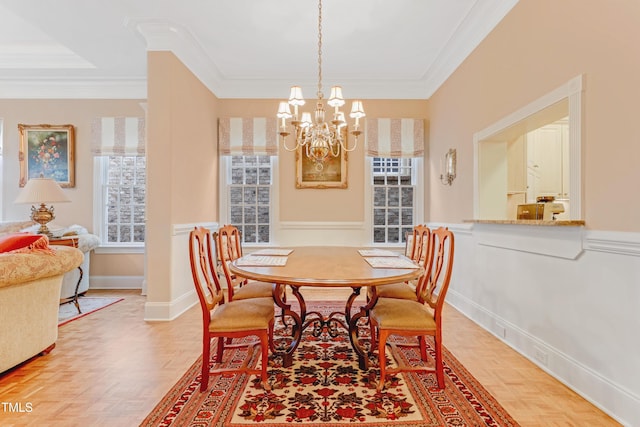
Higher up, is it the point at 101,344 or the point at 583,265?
the point at 583,265

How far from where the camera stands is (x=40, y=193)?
383 centimetres

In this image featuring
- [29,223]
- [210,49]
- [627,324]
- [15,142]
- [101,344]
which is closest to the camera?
[627,324]

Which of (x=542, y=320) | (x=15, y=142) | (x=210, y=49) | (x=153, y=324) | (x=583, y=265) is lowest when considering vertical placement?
(x=153, y=324)

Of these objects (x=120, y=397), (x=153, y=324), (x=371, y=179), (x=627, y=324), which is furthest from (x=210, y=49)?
(x=627, y=324)

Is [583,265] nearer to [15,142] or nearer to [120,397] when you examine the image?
[120,397]

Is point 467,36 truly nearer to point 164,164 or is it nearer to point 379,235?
point 379,235

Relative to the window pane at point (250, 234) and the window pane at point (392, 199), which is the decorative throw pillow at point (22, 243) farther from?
the window pane at point (392, 199)

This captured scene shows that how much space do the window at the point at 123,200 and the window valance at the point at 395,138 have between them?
3.47 metres

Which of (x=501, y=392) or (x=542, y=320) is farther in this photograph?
(x=542, y=320)

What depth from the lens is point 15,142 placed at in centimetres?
507

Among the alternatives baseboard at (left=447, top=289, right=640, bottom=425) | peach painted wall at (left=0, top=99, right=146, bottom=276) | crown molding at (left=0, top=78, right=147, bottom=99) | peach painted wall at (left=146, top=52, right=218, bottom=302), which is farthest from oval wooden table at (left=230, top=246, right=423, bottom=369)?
crown molding at (left=0, top=78, right=147, bottom=99)

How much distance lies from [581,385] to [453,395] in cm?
79

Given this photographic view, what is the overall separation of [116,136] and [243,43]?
2.44 meters

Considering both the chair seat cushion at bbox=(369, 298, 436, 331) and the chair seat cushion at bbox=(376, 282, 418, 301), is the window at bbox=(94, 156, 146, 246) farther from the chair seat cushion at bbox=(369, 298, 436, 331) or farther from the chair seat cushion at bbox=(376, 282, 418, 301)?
the chair seat cushion at bbox=(369, 298, 436, 331)
